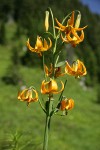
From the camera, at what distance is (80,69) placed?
4723 millimetres

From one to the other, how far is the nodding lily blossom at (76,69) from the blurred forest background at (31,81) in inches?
27.6

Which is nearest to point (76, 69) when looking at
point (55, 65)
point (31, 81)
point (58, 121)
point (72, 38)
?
point (55, 65)

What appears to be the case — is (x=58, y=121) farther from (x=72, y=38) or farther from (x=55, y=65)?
(x=72, y=38)

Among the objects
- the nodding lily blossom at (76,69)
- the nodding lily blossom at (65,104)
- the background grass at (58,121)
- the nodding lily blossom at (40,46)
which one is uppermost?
the background grass at (58,121)

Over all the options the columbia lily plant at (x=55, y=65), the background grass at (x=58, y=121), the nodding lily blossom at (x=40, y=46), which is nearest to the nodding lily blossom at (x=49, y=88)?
the columbia lily plant at (x=55, y=65)

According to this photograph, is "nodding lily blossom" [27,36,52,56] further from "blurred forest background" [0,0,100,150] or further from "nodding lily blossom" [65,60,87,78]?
"blurred forest background" [0,0,100,150]

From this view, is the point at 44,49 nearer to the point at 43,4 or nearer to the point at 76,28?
the point at 76,28

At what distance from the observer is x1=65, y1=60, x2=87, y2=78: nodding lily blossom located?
4.62m

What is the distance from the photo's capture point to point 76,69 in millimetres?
4684

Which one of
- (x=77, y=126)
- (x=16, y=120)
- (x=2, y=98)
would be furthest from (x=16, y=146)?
(x=2, y=98)

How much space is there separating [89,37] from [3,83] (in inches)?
2006

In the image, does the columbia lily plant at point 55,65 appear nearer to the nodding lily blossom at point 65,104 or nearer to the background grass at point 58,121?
the nodding lily blossom at point 65,104

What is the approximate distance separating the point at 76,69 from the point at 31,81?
161ft

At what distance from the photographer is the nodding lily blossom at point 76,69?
15.2 ft
